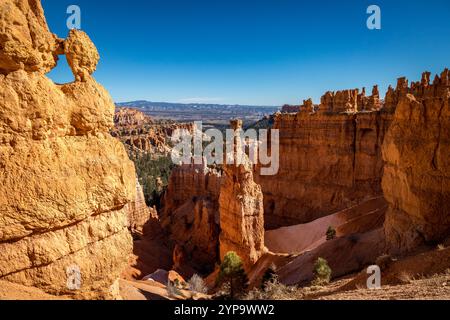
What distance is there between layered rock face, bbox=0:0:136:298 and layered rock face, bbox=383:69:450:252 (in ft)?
39.6

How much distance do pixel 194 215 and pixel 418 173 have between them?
26887 millimetres

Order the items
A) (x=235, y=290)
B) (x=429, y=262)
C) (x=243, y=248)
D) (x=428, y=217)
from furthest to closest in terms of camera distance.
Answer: (x=243, y=248)
(x=235, y=290)
(x=428, y=217)
(x=429, y=262)

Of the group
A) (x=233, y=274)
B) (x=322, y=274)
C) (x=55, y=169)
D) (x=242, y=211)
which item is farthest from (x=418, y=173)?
(x=55, y=169)

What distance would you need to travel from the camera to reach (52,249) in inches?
291

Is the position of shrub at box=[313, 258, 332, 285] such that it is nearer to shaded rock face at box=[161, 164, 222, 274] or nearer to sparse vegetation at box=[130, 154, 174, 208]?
shaded rock face at box=[161, 164, 222, 274]

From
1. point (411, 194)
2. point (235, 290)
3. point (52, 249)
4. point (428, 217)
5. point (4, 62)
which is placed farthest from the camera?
point (235, 290)

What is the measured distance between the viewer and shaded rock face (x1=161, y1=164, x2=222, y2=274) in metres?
33.7

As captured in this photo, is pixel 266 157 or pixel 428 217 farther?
pixel 266 157

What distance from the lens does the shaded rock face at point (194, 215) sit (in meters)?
33.7

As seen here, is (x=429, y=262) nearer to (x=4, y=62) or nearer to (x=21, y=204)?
(x=21, y=204)

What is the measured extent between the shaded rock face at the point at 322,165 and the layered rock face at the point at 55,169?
32.9 metres

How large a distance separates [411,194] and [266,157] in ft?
99.7

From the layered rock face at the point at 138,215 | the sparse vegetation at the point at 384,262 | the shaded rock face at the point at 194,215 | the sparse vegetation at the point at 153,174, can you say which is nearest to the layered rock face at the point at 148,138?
the sparse vegetation at the point at 153,174
